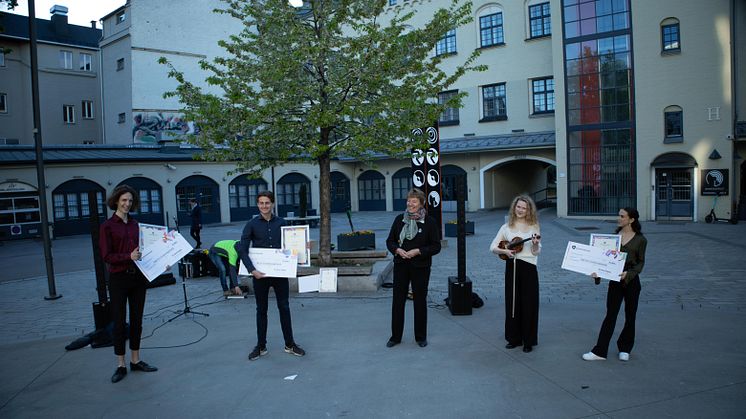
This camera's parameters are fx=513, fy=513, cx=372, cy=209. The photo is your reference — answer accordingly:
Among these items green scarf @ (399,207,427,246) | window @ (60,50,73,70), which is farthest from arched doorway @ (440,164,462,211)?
window @ (60,50,73,70)

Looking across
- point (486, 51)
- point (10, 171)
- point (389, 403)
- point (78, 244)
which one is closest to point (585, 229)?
point (486, 51)

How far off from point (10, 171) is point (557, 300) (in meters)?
25.3

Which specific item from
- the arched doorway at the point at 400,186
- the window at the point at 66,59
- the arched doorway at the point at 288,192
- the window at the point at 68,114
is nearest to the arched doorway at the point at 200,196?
the arched doorway at the point at 288,192

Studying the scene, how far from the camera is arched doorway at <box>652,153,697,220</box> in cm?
2209

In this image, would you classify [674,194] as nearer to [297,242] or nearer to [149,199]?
[297,242]

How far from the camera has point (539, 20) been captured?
2825 cm

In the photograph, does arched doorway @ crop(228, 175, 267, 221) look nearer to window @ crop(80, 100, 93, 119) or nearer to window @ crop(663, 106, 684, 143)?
window @ crop(80, 100, 93, 119)

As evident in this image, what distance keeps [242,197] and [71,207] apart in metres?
9.41

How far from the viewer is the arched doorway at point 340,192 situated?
124 feet

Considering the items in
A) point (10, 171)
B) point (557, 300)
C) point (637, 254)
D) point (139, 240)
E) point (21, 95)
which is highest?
point (21, 95)

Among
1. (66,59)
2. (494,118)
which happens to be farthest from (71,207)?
(494,118)

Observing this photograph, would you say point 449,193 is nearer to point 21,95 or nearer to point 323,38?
point 323,38

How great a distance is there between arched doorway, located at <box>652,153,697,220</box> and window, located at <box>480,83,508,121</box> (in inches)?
373

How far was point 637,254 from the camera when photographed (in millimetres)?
5383
